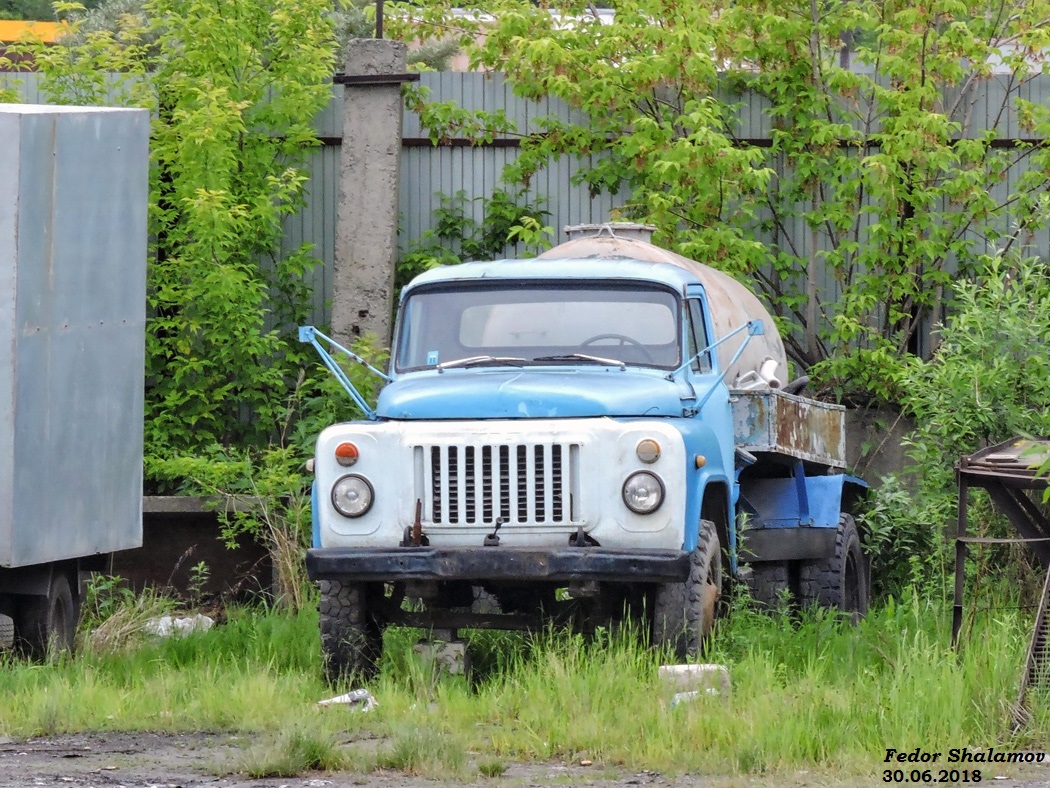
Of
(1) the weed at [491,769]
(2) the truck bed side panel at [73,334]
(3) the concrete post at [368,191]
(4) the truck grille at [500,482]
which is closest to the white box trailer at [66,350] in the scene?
(2) the truck bed side panel at [73,334]

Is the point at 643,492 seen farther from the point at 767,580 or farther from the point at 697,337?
the point at 767,580

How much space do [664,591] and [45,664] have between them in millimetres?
3336

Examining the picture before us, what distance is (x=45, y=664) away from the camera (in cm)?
873

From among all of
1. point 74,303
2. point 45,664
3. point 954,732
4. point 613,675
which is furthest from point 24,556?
point 954,732

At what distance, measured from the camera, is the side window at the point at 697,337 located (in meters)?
9.00

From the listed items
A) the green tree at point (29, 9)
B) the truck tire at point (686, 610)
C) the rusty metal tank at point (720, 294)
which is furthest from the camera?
the green tree at point (29, 9)

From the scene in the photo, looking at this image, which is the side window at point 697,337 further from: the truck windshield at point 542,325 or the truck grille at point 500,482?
the truck grille at point 500,482

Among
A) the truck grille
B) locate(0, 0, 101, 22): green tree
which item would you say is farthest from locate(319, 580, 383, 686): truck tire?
locate(0, 0, 101, 22): green tree

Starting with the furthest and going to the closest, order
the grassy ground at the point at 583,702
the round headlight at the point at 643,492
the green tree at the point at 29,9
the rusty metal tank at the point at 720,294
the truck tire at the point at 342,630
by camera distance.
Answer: the green tree at the point at 29,9, the rusty metal tank at the point at 720,294, the truck tire at the point at 342,630, the round headlight at the point at 643,492, the grassy ground at the point at 583,702

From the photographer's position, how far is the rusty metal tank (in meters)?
9.91

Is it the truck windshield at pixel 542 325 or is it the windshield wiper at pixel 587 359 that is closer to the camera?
the windshield wiper at pixel 587 359

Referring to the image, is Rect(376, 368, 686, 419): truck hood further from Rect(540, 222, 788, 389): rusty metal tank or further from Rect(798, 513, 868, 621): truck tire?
Rect(798, 513, 868, 621): truck tire

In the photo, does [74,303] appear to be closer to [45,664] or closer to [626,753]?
[45,664]

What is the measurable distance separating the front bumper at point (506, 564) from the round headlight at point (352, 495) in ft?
0.66
